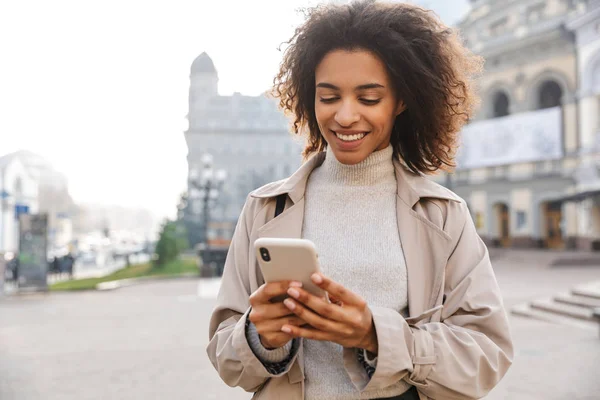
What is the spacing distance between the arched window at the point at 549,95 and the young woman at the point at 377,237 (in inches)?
1172

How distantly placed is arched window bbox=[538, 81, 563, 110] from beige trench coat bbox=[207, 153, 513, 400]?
29.9 meters

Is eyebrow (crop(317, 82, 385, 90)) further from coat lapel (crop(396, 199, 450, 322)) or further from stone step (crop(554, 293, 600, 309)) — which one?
stone step (crop(554, 293, 600, 309))

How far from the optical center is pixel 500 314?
1758mm

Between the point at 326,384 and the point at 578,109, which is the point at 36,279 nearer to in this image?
the point at 326,384

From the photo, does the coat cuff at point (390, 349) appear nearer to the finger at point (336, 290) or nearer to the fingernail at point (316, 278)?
the finger at point (336, 290)

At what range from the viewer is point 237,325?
1698mm

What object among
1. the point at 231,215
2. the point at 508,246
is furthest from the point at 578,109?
the point at 231,215

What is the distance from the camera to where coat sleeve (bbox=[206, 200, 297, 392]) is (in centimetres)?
169

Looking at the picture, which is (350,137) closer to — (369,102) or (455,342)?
(369,102)

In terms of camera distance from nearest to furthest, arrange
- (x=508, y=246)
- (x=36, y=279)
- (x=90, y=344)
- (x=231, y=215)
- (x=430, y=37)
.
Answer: (x=430, y=37), (x=90, y=344), (x=36, y=279), (x=508, y=246), (x=231, y=215)

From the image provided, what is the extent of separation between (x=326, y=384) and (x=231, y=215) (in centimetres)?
6235

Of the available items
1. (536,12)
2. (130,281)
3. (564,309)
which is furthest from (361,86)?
(536,12)

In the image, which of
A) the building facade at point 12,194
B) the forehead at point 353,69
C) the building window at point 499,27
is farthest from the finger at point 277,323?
the building facade at point 12,194

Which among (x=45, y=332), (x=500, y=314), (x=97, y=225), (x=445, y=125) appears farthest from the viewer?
(x=97, y=225)
